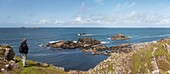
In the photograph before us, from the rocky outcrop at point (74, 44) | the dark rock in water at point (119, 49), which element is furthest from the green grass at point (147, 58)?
the rocky outcrop at point (74, 44)

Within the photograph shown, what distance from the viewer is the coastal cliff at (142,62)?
57188mm

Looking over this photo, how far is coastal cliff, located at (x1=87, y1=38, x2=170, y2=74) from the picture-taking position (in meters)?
57.2

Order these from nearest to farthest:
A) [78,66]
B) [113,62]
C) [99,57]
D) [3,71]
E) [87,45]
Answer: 1. [3,71]
2. [113,62]
3. [78,66]
4. [99,57]
5. [87,45]

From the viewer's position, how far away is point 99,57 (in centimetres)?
11581

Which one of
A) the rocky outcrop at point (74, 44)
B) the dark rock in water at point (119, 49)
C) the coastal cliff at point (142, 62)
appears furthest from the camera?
the rocky outcrop at point (74, 44)

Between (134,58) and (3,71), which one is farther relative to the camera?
(134,58)

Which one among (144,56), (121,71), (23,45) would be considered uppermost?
(23,45)

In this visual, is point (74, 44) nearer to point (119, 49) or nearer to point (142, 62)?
point (119, 49)

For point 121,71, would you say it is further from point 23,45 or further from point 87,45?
point 87,45

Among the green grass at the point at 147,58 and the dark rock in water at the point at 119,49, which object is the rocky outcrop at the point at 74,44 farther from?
the green grass at the point at 147,58

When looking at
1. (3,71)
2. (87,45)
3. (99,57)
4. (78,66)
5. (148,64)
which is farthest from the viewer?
(87,45)

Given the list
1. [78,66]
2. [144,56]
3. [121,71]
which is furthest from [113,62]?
[78,66]

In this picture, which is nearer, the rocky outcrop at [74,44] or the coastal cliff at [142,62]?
the coastal cliff at [142,62]

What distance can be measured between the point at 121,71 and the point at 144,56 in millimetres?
7087
